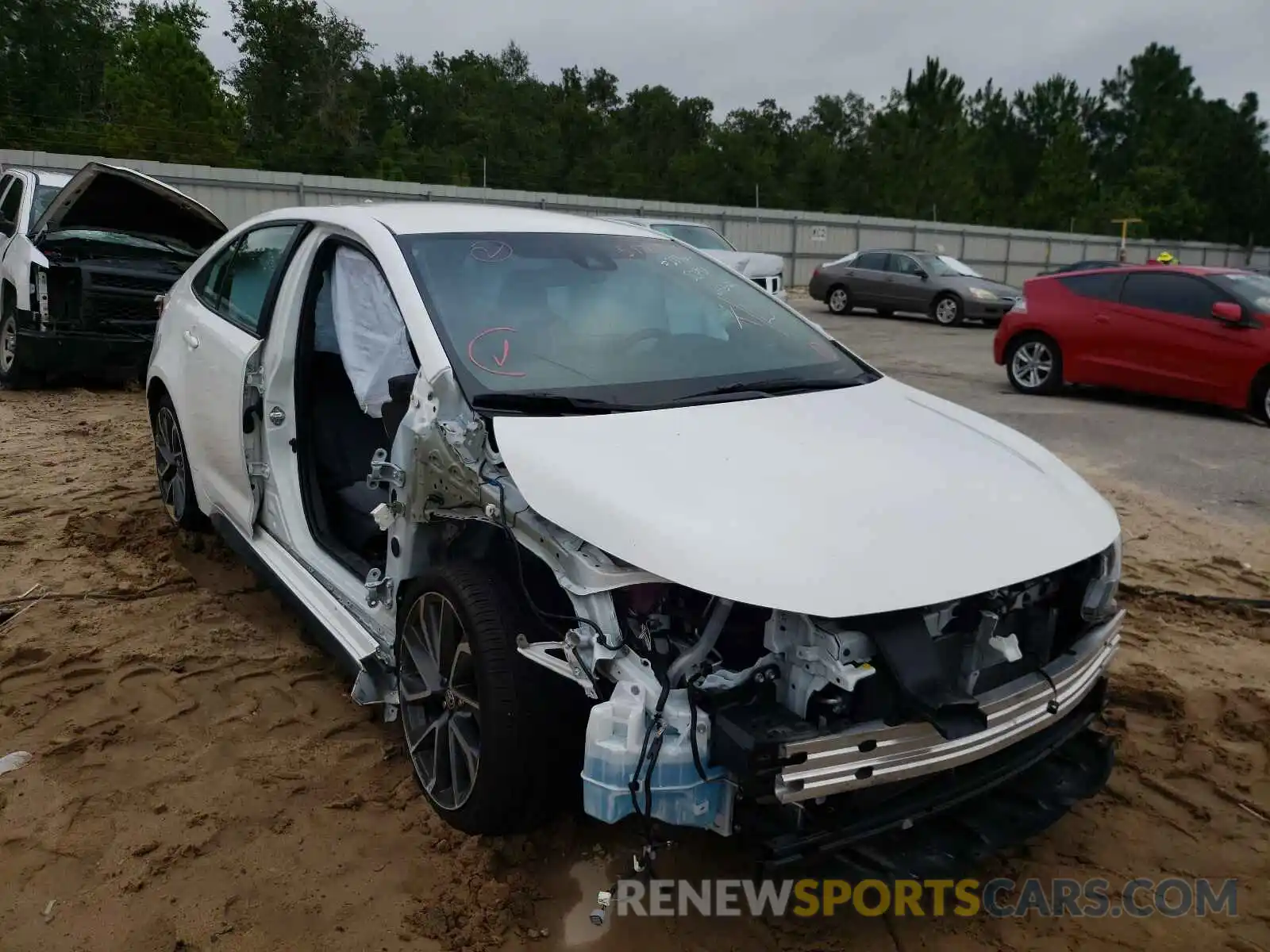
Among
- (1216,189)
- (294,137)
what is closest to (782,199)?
(294,137)

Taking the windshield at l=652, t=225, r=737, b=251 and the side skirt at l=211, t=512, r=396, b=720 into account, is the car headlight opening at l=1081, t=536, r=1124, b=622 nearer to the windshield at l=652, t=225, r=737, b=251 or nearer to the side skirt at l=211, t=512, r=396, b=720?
the side skirt at l=211, t=512, r=396, b=720

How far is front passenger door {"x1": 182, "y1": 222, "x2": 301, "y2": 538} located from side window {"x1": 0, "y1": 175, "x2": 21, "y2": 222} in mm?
5797

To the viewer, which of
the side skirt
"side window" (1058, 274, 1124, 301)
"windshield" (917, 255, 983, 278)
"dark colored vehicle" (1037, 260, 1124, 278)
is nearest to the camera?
the side skirt

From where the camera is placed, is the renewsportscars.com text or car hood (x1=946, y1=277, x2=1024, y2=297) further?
car hood (x1=946, y1=277, x2=1024, y2=297)

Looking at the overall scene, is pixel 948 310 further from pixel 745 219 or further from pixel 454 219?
pixel 454 219

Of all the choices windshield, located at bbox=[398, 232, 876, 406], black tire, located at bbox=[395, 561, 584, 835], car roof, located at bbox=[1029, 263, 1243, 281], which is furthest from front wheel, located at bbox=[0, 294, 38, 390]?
car roof, located at bbox=[1029, 263, 1243, 281]

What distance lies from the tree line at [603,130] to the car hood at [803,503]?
75.1ft

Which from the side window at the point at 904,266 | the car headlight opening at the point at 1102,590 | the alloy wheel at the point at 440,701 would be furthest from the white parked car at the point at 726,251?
the alloy wheel at the point at 440,701

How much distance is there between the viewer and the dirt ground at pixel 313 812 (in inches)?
97.0

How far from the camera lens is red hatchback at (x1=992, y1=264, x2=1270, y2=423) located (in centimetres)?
906

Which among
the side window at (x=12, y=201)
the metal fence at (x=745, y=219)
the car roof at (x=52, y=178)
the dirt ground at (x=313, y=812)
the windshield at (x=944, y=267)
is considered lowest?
the dirt ground at (x=313, y=812)

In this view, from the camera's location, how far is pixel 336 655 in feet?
10.6

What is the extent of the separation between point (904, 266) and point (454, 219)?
17.3 meters

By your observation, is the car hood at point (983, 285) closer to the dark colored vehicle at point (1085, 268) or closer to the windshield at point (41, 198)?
the dark colored vehicle at point (1085, 268)
